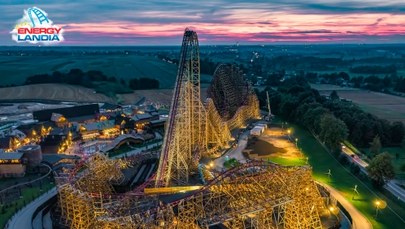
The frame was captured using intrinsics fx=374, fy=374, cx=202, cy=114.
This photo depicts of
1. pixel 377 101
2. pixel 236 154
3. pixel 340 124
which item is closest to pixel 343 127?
pixel 340 124

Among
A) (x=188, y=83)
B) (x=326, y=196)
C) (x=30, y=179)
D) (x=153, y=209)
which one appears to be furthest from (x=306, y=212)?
(x=30, y=179)

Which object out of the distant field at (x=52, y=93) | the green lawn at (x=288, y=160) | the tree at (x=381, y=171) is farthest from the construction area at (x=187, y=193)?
the distant field at (x=52, y=93)

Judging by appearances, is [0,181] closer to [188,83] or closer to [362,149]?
[188,83]

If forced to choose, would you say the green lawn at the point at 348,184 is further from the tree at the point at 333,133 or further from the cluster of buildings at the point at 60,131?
the cluster of buildings at the point at 60,131

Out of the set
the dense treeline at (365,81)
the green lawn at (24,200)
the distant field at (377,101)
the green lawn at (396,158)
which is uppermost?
the dense treeline at (365,81)

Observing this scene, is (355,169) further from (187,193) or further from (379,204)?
(187,193)

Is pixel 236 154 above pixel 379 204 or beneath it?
beneath

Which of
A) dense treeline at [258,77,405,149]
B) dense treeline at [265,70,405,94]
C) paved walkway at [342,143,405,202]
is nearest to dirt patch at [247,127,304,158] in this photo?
dense treeline at [258,77,405,149]
